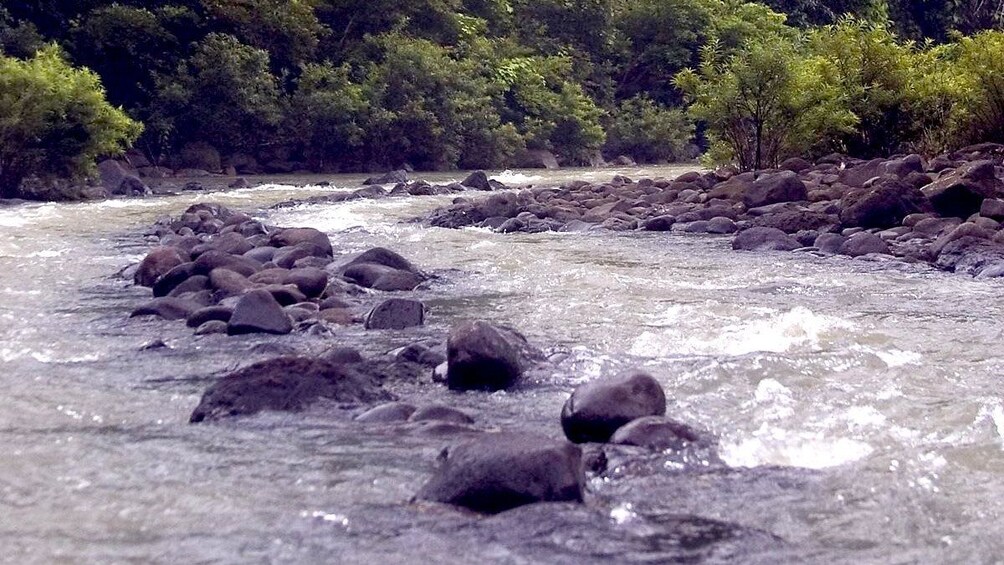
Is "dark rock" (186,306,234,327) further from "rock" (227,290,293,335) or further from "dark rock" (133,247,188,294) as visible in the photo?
"dark rock" (133,247,188,294)

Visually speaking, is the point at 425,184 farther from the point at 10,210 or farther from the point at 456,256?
the point at 456,256

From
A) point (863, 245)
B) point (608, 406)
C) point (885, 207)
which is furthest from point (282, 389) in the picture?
point (885, 207)

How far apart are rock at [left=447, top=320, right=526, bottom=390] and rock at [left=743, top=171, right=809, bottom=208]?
29.9 ft

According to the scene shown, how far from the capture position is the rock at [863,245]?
1150 cm

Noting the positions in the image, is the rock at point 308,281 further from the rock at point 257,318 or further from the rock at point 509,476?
the rock at point 509,476

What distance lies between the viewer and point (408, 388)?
247 inches

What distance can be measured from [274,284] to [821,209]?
7.03 metres

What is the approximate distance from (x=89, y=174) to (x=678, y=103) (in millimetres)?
22270

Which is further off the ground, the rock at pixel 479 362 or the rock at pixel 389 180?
the rock at pixel 479 362

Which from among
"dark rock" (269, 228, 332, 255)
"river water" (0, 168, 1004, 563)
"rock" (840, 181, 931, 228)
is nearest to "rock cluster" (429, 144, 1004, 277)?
"rock" (840, 181, 931, 228)

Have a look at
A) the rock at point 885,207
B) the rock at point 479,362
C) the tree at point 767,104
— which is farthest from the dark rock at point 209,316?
the tree at point 767,104

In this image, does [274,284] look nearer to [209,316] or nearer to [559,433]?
[209,316]

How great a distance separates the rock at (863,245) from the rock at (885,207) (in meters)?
0.98

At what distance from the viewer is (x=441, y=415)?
544cm
